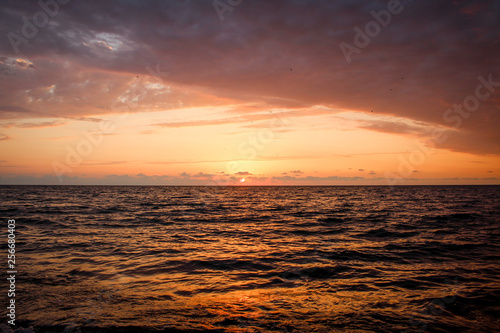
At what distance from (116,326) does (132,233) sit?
1563 centimetres

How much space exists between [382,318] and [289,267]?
17.8ft

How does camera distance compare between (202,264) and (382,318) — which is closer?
(382,318)

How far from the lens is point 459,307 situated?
8.79m

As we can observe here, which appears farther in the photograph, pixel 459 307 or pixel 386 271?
pixel 386 271

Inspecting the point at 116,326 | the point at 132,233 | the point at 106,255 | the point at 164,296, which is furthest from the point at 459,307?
the point at 132,233

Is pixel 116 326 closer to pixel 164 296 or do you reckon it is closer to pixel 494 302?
pixel 164 296

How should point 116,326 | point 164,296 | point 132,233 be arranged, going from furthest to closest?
1. point 132,233
2. point 164,296
3. point 116,326

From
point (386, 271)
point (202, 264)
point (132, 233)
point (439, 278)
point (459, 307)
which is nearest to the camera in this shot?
point (459, 307)

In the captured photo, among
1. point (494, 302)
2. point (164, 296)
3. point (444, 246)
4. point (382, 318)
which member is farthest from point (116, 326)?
point (444, 246)

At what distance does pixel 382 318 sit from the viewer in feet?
25.8

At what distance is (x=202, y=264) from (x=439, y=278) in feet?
33.5

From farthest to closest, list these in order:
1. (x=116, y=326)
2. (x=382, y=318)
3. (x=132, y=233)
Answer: (x=132, y=233) → (x=382, y=318) → (x=116, y=326)

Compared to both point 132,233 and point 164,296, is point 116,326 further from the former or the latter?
point 132,233

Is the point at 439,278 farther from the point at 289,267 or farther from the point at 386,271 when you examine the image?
the point at 289,267
